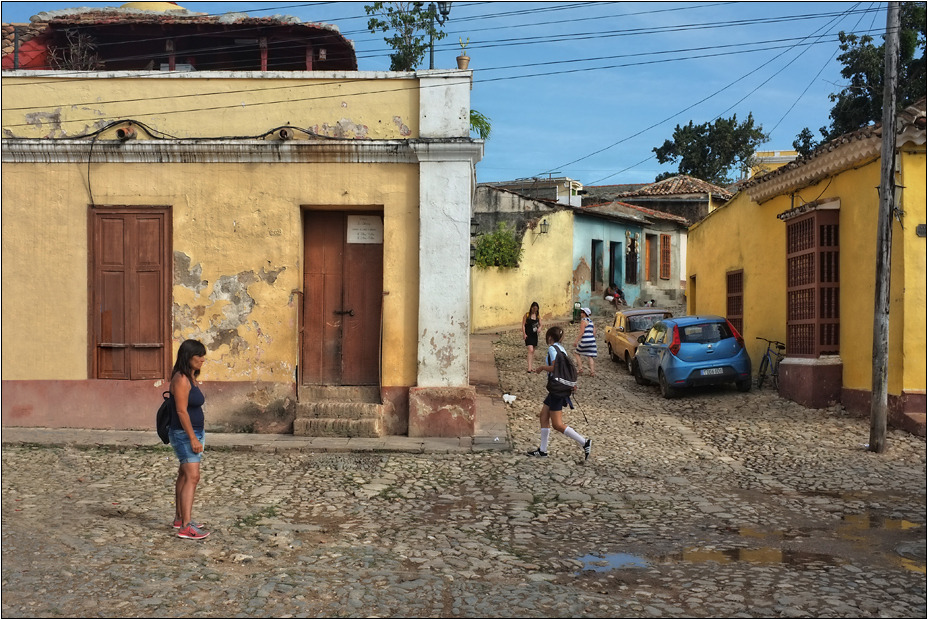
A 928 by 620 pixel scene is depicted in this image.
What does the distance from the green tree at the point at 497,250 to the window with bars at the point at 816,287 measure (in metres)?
13.6

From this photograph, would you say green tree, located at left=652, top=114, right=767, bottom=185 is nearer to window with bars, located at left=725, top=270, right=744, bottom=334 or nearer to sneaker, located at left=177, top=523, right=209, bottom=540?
window with bars, located at left=725, top=270, right=744, bottom=334

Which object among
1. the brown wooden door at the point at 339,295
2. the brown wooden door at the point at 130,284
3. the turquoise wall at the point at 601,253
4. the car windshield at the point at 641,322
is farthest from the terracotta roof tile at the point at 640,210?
the brown wooden door at the point at 130,284

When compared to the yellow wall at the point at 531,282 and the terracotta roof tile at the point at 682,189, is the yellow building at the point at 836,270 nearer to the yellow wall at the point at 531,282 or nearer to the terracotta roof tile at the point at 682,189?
the yellow wall at the point at 531,282

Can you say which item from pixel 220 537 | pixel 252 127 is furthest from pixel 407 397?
pixel 220 537

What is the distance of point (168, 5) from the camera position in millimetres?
20062

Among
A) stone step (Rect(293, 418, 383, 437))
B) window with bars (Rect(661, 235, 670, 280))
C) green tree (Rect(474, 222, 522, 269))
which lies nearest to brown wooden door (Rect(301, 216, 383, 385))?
stone step (Rect(293, 418, 383, 437))

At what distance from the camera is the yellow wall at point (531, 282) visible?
86.7 feet

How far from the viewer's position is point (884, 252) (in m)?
9.59

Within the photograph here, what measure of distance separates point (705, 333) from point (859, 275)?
3.05 meters

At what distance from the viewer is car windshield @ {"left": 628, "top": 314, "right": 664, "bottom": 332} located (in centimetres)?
1952

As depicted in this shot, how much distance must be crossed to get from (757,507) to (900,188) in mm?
5693

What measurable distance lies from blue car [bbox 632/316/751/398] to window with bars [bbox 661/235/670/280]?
19.8 metres

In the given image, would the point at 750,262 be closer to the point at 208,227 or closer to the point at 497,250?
the point at 208,227

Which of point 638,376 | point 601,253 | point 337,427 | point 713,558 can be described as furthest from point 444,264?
point 601,253
